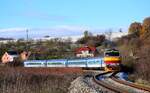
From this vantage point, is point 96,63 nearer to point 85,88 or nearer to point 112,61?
point 112,61

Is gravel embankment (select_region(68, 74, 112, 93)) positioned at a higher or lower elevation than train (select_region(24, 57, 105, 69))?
higher

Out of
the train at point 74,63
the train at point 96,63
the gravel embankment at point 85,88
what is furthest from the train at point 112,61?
the gravel embankment at point 85,88

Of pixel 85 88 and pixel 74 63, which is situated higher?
pixel 85 88

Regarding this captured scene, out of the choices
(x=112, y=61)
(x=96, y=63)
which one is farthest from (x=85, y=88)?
(x=96, y=63)

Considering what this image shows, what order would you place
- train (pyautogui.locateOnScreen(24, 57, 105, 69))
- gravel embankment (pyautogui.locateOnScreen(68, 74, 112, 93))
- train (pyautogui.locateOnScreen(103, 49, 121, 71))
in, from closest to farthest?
gravel embankment (pyautogui.locateOnScreen(68, 74, 112, 93)), train (pyautogui.locateOnScreen(103, 49, 121, 71)), train (pyautogui.locateOnScreen(24, 57, 105, 69))

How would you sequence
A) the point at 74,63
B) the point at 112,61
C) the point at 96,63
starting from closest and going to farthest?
1. the point at 112,61
2. the point at 96,63
3. the point at 74,63

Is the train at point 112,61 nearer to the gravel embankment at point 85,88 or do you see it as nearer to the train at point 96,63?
the train at point 96,63

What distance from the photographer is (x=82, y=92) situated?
28.5 meters

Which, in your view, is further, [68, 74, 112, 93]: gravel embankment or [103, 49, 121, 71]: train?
[103, 49, 121, 71]: train

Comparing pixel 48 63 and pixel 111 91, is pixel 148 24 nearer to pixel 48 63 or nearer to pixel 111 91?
pixel 48 63

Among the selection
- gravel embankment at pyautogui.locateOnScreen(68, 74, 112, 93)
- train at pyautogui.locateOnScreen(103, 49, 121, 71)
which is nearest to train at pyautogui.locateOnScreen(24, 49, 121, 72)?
train at pyautogui.locateOnScreen(103, 49, 121, 71)

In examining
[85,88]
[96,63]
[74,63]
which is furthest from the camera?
[74,63]

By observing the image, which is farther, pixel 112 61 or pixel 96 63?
pixel 96 63

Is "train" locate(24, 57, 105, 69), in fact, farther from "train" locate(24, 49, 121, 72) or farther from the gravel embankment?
the gravel embankment
